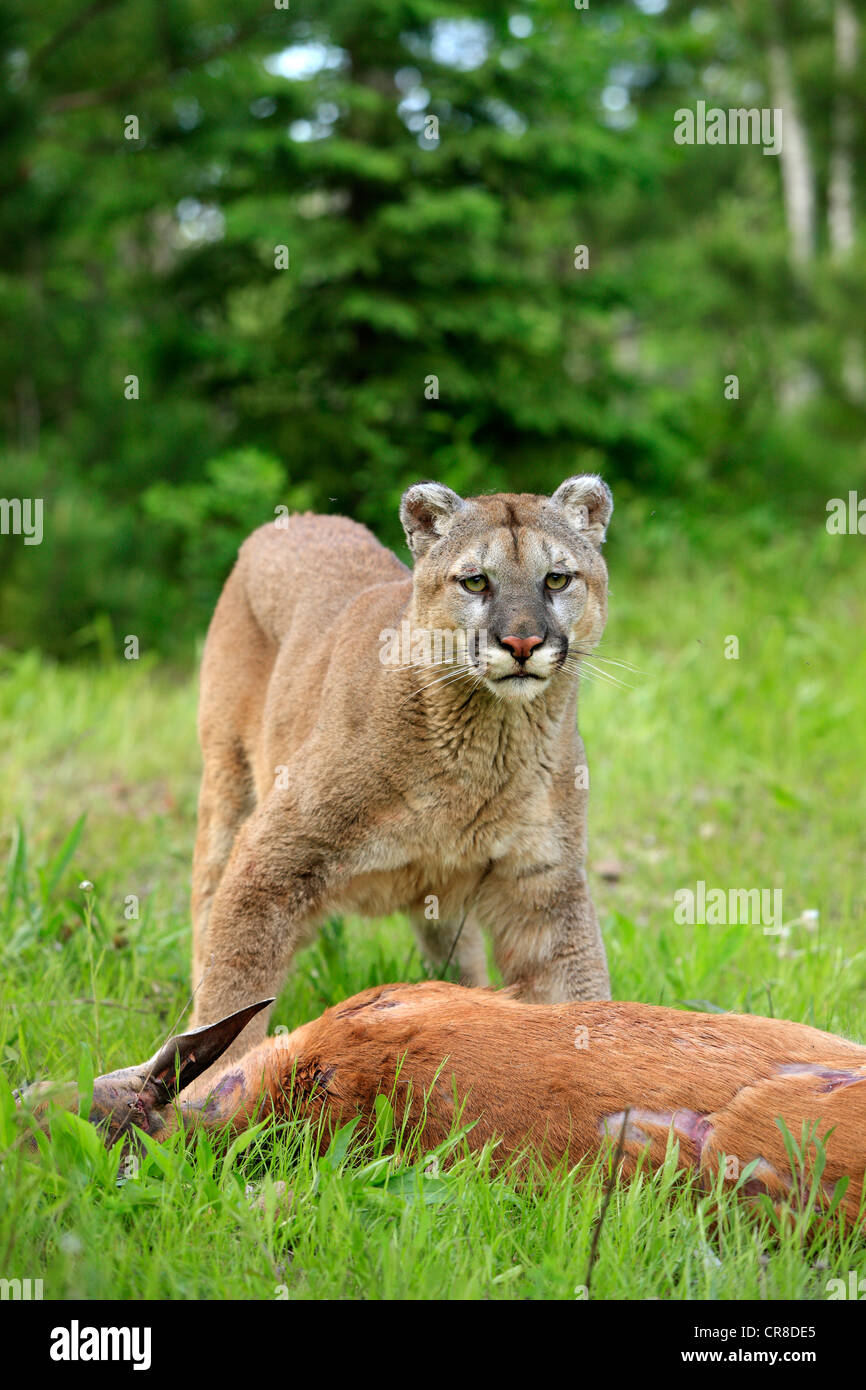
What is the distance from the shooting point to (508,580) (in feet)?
12.8

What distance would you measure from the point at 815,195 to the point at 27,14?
15.9m

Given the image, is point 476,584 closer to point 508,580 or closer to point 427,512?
point 508,580

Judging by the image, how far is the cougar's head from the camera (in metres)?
3.76

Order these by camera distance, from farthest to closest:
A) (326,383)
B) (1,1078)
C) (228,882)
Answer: (326,383) < (228,882) < (1,1078)

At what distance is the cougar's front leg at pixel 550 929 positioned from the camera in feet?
13.3

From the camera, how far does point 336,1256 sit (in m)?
2.80

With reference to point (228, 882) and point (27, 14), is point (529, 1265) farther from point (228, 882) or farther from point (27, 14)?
point (27, 14)

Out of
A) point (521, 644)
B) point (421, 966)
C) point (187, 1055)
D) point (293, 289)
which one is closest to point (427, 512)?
point (521, 644)

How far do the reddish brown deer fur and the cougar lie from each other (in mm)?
704

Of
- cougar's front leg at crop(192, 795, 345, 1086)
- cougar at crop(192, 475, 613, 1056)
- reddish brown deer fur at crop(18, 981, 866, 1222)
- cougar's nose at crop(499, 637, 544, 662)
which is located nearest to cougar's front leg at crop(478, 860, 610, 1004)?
cougar at crop(192, 475, 613, 1056)

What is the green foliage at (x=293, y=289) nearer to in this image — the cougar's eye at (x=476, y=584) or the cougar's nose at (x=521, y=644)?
the cougar's eye at (x=476, y=584)

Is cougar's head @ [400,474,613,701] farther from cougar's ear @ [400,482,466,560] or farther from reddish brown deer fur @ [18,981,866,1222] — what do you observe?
reddish brown deer fur @ [18,981,866,1222]

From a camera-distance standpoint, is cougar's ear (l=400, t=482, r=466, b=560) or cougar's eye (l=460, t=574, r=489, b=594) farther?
cougar's ear (l=400, t=482, r=466, b=560)

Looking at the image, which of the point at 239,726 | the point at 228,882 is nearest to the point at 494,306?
the point at 239,726
